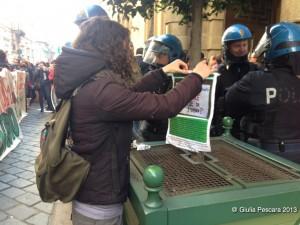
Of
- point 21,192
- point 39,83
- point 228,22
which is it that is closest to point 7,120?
point 21,192

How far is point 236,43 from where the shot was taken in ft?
10.8

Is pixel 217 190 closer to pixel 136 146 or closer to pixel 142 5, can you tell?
pixel 136 146

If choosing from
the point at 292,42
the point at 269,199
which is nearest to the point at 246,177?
the point at 269,199

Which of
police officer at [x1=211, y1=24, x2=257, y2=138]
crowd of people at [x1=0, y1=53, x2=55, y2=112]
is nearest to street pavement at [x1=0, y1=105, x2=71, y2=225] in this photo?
police officer at [x1=211, y1=24, x2=257, y2=138]

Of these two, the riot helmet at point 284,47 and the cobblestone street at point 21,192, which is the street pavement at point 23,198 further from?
the riot helmet at point 284,47

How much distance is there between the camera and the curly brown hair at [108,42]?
1.60 m

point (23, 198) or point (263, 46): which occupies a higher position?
point (263, 46)

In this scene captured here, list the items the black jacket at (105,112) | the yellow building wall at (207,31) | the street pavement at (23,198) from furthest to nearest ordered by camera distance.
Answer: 1. the yellow building wall at (207,31)
2. the street pavement at (23,198)
3. the black jacket at (105,112)

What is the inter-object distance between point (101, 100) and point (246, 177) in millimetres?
869

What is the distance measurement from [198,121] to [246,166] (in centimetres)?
40

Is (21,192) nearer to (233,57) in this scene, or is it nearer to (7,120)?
(7,120)

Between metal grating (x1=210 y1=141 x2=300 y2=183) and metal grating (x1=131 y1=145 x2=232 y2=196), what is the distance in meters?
0.14

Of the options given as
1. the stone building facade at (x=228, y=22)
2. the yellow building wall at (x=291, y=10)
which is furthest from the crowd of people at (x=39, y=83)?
the yellow building wall at (x=291, y=10)

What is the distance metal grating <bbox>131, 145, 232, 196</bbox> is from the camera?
1568 millimetres
